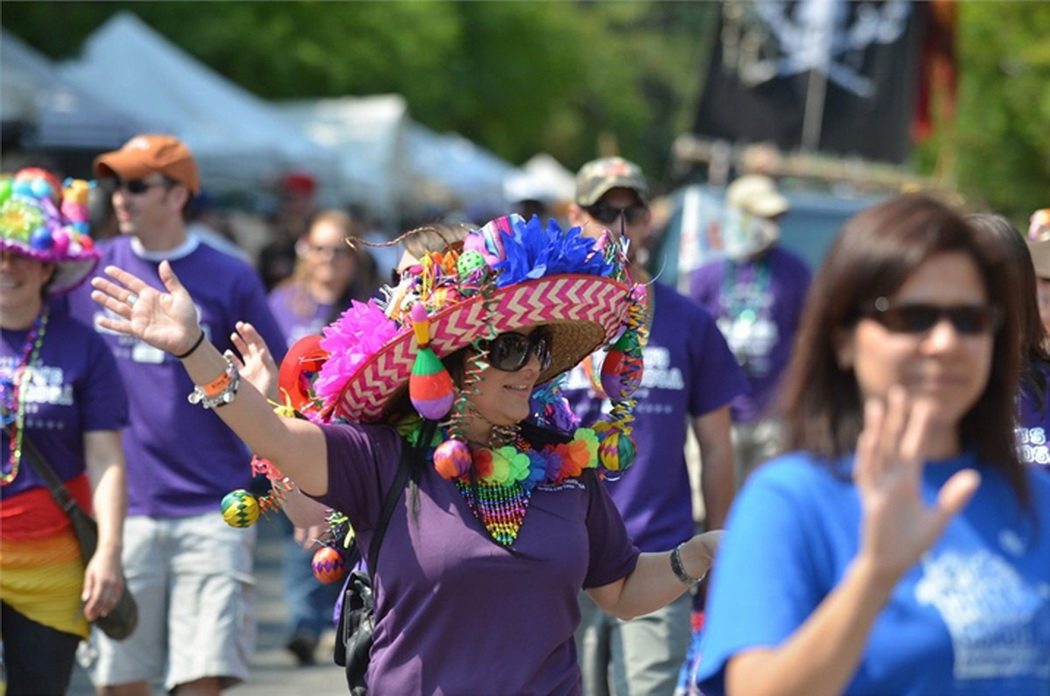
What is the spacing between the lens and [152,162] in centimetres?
724

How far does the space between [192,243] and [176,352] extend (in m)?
3.16

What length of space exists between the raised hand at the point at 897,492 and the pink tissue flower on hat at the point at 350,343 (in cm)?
186

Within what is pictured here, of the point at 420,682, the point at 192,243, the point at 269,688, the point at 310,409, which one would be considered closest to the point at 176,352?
the point at 310,409

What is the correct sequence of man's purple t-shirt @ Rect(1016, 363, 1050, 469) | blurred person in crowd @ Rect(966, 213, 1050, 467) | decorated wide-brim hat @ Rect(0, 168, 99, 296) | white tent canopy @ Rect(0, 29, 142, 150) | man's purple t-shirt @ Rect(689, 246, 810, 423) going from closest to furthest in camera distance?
blurred person in crowd @ Rect(966, 213, 1050, 467) → man's purple t-shirt @ Rect(1016, 363, 1050, 469) → decorated wide-brim hat @ Rect(0, 168, 99, 296) → man's purple t-shirt @ Rect(689, 246, 810, 423) → white tent canopy @ Rect(0, 29, 142, 150)

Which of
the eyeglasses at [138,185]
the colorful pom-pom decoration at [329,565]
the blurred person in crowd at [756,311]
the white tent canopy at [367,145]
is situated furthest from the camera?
the white tent canopy at [367,145]

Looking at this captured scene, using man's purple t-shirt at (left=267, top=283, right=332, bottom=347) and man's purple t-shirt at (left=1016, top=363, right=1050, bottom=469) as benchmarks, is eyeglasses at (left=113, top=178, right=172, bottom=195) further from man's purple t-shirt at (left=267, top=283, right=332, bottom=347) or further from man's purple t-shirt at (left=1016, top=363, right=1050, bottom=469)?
man's purple t-shirt at (left=1016, top=363, right=1050, bottom=469)

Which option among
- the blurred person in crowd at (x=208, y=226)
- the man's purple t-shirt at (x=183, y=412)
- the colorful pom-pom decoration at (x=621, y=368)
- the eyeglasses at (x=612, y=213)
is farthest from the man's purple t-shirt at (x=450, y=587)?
the blurred person in crowd at (x=208, y=226)

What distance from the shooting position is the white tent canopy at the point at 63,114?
1644 centimetres

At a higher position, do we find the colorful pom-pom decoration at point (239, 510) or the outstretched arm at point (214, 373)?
the outstretched arm at point (214, 373)

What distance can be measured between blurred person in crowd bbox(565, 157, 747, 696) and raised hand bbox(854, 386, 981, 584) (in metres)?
3.43

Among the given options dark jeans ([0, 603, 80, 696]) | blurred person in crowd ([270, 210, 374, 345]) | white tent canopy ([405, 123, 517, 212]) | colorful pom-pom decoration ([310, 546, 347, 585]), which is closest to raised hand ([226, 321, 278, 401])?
colorful pom-pom decoration ([310, 546, 347, 585])

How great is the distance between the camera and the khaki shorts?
671 centimetres

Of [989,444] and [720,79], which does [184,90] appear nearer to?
[720,79]

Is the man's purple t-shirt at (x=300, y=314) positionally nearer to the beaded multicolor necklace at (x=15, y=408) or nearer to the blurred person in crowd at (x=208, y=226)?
the blurred person in crowd at (x=208, y=226)
